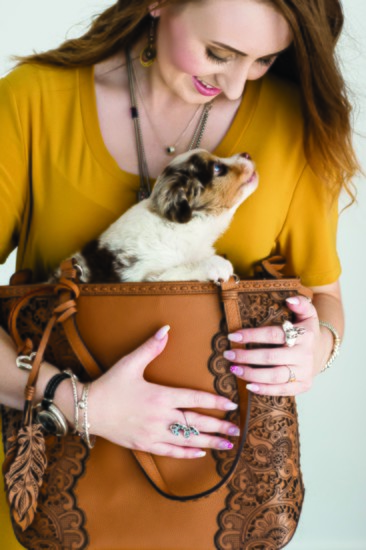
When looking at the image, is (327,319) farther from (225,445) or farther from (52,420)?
(52,420)

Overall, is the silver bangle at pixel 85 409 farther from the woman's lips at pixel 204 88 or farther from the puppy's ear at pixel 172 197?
the woman's lips at pixel 204 88

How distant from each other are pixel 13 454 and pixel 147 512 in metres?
0.25

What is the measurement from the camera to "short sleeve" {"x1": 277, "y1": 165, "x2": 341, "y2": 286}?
1475 mm

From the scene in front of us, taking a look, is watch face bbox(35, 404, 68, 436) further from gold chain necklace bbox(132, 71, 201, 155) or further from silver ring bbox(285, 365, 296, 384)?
gold chain necklace bbox(132, 71, 201, 155)

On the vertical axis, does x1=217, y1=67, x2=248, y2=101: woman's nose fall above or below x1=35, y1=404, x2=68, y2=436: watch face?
above

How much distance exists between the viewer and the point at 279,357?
1.25 metres

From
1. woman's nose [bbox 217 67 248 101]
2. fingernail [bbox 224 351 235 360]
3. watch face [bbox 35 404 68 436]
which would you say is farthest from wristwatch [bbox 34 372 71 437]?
woman's nose [bbox 217 67 248 101]

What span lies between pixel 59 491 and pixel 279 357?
18.0 inches

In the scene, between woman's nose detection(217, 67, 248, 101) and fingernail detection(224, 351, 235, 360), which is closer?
fingernail detection(224, 351, 235, 360)

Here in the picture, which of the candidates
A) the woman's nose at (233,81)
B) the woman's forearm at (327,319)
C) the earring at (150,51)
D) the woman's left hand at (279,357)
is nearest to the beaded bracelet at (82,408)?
the woman's left hand at (279,357)

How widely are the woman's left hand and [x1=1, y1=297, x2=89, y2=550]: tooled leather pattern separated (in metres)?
0.30

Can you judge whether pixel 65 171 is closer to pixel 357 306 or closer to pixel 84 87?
pixel 84 87

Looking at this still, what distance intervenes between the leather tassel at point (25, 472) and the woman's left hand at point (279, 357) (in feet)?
1.17

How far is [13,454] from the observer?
121 cm
